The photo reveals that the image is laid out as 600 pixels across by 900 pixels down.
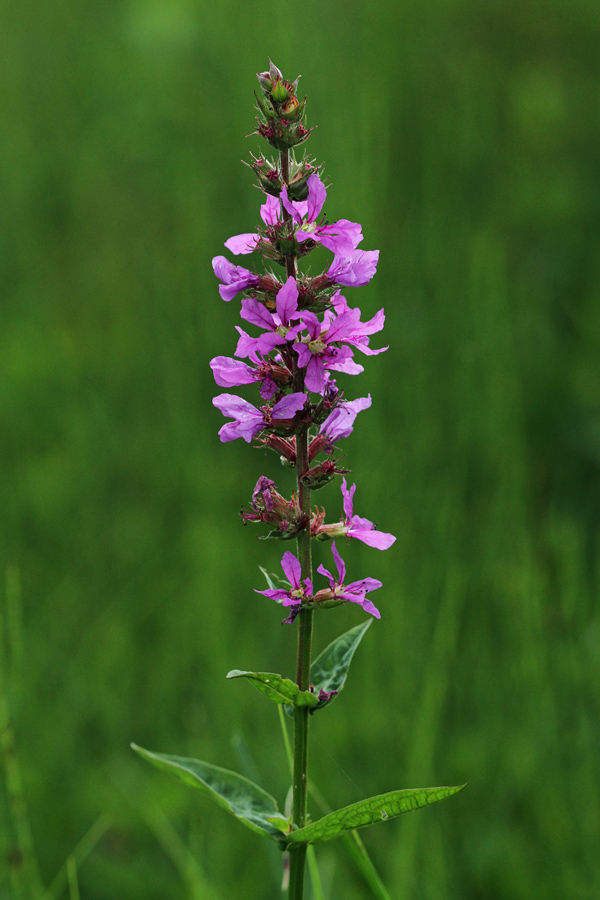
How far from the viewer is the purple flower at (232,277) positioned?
202 centimetres

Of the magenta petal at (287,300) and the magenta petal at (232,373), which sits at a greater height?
the magenta petal at (287,300)

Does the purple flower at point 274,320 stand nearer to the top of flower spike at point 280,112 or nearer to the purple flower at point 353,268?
the purple flower at point 353,268

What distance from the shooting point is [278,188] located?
1.98 m

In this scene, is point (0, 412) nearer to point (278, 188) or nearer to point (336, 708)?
point (336, 708)

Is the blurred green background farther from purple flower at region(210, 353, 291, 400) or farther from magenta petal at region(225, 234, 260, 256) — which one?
magenta petal at region(225, 234, 260, 256)

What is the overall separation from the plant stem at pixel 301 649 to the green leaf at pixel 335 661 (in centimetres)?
21

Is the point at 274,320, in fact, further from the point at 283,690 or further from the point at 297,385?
the point at 283,690

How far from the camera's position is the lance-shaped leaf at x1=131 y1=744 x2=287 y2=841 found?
81.9 inches

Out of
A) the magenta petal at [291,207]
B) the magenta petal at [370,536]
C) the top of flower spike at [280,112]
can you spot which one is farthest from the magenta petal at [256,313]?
the magenta petal at [370,536]

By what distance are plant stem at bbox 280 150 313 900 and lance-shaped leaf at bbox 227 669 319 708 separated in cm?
3

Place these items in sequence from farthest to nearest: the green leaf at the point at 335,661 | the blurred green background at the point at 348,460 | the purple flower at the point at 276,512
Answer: the blurred green background at the point at 348,460 → the green leaf at the point at 335,661 → the purple flower at the point at 276,512

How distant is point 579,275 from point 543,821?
Result: 4644mm

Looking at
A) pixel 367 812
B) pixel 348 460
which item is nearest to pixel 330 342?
pixel 367 812

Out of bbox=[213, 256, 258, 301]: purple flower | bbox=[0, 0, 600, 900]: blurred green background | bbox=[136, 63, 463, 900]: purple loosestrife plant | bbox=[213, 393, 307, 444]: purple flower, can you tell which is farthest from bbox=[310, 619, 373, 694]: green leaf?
bbox=[213, 256, 258, 301]: purple flower
